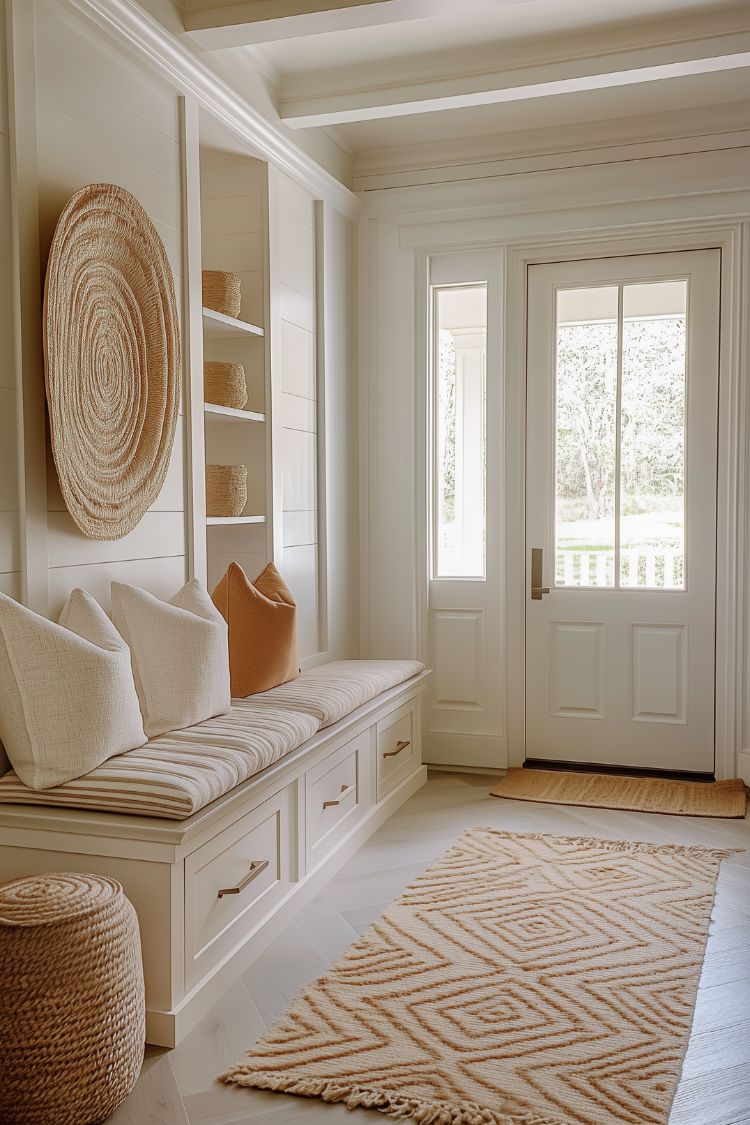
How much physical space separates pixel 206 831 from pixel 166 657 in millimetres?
550

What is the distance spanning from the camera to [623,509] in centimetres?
409

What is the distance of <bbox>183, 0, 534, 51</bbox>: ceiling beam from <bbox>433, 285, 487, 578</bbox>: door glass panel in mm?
1567

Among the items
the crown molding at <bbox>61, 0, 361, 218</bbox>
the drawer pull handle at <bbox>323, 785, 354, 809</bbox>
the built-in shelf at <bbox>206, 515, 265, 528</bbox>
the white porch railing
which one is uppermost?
the crown molding at <bbox>61, 0, 361, 218</bbox>

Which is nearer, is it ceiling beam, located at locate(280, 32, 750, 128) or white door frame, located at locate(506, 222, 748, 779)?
ceiling beam, located at locate(280, 32, 750, 128)

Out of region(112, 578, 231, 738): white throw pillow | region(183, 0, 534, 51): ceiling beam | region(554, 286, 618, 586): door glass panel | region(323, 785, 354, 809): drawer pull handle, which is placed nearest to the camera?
region(112, 578, 231, 738): white throw pillow

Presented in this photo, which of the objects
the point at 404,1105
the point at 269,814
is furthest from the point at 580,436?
the point at 404,1105

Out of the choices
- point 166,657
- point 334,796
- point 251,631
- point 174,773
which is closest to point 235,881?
point 174,773

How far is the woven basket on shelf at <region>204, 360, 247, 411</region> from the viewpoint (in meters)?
3.20

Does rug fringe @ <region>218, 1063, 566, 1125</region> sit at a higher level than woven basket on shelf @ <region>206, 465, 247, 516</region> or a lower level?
lower

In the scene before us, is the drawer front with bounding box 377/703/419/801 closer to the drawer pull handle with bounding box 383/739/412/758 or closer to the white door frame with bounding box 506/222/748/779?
the drawer pull handle with bounding box 383/739/412/758

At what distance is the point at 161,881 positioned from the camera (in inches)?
78.8

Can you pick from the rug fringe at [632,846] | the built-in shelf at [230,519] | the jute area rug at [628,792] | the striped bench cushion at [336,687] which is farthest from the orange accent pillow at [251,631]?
the jute area rug at [628,792]

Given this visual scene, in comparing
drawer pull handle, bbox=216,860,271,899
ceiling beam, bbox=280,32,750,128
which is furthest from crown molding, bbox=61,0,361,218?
drawer pull handle, bbox=216,860,271,899

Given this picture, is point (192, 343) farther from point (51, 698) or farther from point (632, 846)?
point (632, 846)
